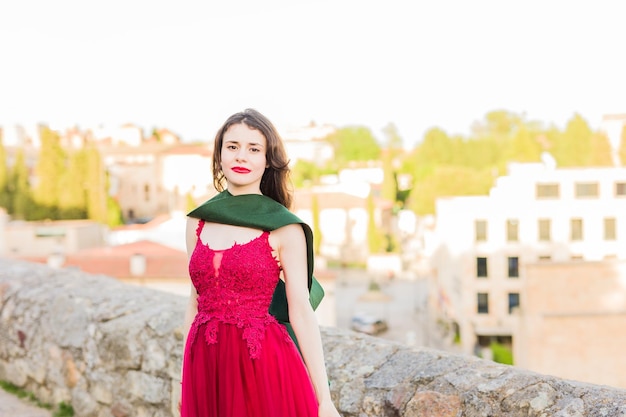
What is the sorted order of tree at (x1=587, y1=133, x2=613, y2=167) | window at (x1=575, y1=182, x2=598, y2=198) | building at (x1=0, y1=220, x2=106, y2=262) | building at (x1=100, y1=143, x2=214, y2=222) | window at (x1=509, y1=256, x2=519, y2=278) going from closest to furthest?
window at (x1=575, y1=182, x2=598, y2=198)
window at (x1=509, y1=256, x2=519, y2=278)
building at (x1=0, y1=220, x2=106, y2=262)
tree at (x1=587, y1=133, x2=613, y2=167)
building at (x1=100, y1=143, x2=214, y2=222)

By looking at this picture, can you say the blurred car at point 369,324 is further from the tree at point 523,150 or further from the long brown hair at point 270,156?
the tree at point 523,150

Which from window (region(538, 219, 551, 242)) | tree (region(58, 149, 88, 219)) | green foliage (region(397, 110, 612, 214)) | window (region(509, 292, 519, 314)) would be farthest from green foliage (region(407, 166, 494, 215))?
tree (region(58, 149, 88, 219))

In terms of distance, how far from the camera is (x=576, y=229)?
105 ft

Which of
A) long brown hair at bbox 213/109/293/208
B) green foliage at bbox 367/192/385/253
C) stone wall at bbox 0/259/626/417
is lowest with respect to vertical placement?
green foliage at bbox 367/192/385/253

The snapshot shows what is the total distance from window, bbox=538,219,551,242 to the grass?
30.6m

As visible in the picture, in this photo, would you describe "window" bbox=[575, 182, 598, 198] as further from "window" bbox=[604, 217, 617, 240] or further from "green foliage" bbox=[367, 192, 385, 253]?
"green foliage" bbox=[367, 192, 385, 253]

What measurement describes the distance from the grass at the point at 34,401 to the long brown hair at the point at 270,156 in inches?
92.8

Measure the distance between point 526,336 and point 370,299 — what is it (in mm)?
18000

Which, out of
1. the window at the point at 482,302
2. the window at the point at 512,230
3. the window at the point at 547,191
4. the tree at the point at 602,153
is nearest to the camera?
the window at the point at 547,191

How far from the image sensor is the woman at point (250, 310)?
6.81 ft

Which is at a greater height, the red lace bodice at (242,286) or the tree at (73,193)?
the red lace bodice at (242,286)

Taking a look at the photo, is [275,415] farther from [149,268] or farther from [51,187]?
[51,187]

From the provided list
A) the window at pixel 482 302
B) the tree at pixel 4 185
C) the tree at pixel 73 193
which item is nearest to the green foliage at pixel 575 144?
the window at pixel 482 302

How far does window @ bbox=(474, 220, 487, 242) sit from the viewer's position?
31.9 meters
